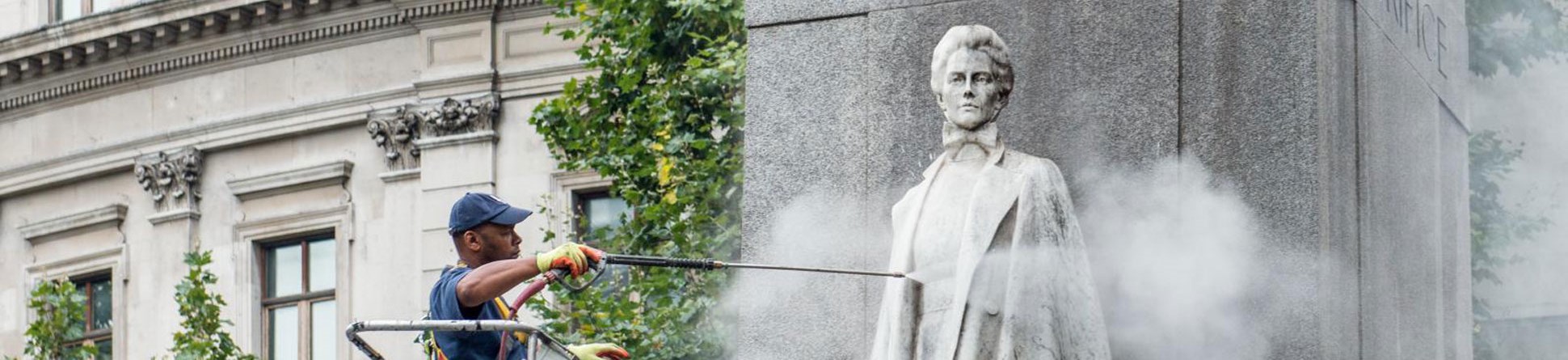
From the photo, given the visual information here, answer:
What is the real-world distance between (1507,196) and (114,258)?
20.6 meters

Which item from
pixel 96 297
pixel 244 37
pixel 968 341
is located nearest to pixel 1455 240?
pixel 968 341

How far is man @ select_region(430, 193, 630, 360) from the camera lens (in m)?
11.2

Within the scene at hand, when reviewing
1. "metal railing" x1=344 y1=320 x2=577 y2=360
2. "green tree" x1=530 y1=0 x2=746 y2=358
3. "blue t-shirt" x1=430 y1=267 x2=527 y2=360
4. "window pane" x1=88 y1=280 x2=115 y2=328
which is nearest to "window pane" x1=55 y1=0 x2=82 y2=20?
"window pane" x1=88 y1=280 x2=115 y2=328

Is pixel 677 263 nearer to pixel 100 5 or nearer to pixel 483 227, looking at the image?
pixel 483 227

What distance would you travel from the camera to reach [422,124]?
116ft

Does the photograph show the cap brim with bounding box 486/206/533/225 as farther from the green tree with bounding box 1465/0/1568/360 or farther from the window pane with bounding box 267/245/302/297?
the window pane with bounding box 267/245/302/297

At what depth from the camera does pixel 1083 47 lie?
40.4ft

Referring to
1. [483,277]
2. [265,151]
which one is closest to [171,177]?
[265,151]

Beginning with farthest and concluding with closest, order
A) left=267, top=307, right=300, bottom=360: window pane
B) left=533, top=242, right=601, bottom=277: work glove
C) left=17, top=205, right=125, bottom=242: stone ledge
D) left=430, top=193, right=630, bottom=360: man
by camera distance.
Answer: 1. left=17, top=205, right=125, bottom=242: stone ledge
2. left=267, top=307, right=300, bottom=360: window pane
3. left=430, top=193, right=630, bottom=360: man
4. left=533, top=242, right=601, bottom=277: work glove

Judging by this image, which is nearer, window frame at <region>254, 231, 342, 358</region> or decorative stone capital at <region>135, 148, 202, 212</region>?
window frame at <region>254, 231, 342, 358</region>

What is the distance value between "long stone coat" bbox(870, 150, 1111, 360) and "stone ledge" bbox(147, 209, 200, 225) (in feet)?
88.9

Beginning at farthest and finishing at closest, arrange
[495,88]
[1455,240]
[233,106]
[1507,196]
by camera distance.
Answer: [233,106] → [495,88] → [1507,196] → [1455,240]

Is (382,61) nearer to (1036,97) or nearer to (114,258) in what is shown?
(114,258)

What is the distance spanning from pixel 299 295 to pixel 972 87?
26430 mm
